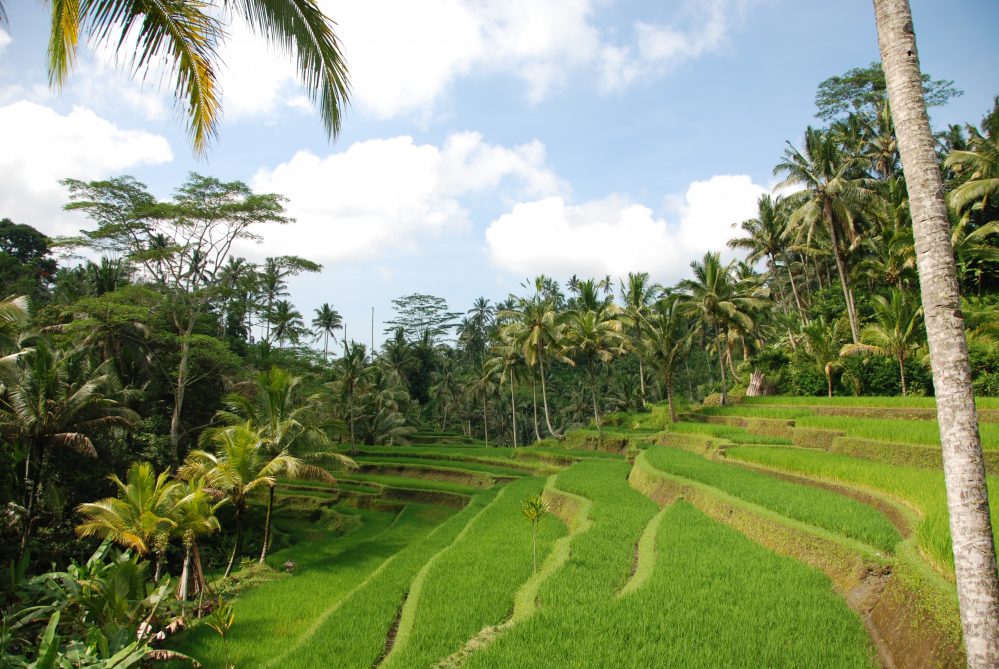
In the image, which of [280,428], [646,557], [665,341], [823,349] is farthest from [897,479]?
[665,341]

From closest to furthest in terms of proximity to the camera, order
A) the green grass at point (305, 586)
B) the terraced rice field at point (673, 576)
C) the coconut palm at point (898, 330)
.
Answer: the terraced rice field at point (673, 576)
the green grass at point (305, 586)
the coconut palm at point (898, 330)

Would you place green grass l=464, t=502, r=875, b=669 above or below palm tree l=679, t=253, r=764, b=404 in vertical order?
below

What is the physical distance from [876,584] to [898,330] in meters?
15.5

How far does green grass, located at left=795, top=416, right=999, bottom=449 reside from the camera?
9.80 meters

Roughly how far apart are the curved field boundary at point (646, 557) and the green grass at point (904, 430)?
5431 mm

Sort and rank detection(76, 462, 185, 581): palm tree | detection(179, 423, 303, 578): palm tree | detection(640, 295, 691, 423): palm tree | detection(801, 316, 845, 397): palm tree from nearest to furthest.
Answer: detection(76, 462, 185, 581): palm tree, detection(179, 423, 303, 578): palm tree, detection(801, 316, 845, 397): palm tree, detection(640, 295, 691, 423): palm tree

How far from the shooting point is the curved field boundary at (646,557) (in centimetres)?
691

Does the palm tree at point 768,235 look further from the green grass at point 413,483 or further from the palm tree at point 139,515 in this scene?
the palm tree at point 139,515

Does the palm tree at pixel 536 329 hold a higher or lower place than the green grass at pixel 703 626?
higher

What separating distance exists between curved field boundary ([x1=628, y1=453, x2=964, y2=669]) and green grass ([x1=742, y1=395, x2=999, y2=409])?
7.43 meters

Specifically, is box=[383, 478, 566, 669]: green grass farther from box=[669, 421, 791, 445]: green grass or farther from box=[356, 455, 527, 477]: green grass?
box=[356, 455, 527, 477]: green grass

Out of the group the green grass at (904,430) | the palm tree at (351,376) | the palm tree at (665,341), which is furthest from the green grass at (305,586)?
the palm tree at (351,376)

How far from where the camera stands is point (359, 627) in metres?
7.93

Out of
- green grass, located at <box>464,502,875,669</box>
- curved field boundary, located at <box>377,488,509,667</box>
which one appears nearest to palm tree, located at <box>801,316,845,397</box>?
green grass, located at <box>464,502,875,669</box>
